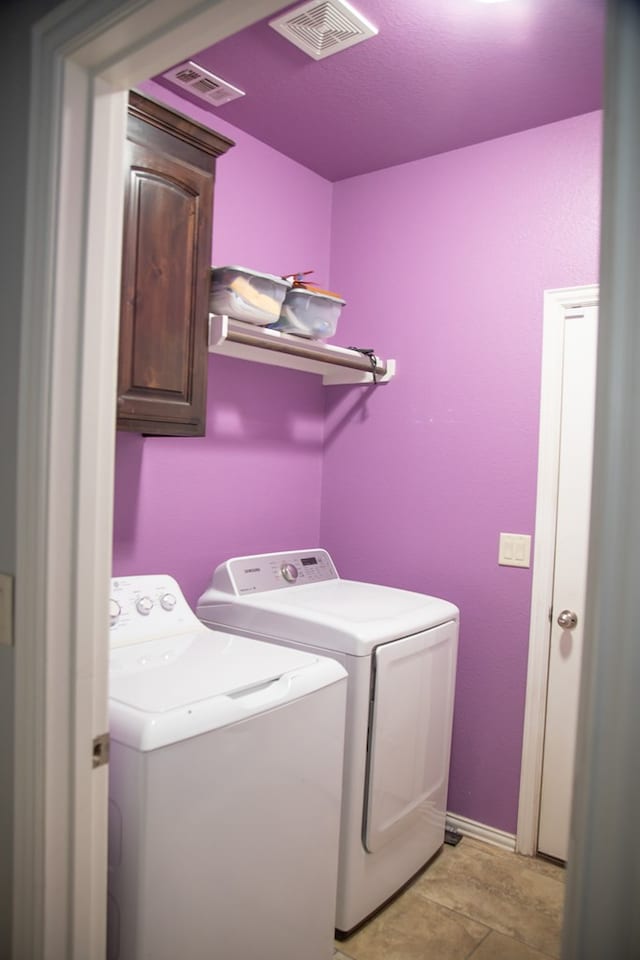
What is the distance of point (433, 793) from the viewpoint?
235cm

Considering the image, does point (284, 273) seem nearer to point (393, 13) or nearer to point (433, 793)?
point (393, 13)

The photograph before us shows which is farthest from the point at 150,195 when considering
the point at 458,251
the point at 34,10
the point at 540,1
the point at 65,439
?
the point at 458,251

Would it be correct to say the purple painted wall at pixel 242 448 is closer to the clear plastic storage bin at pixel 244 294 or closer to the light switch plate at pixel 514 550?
the clear plastic storage bin at pixel 244 294

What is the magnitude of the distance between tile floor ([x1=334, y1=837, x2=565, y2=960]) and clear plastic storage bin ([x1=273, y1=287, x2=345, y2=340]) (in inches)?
76.9

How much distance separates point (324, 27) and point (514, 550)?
5.88ft

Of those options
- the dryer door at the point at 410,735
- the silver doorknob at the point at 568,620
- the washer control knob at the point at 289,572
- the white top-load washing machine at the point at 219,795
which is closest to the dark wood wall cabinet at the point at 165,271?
the white top-load washing machine at the point at 219,795

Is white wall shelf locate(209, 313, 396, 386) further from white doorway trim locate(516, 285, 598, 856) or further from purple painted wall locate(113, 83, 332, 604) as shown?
white doorway trim locate(516, 285, 598, 856)

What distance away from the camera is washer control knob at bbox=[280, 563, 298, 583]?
2580 millimetres

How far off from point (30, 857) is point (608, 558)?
1.02m

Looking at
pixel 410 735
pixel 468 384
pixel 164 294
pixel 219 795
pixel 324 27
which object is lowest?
pixel 410 735

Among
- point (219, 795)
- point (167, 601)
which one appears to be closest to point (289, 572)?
point (167, 601)

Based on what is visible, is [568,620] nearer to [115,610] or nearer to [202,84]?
[115,610]

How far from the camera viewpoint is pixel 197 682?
159 centimetres

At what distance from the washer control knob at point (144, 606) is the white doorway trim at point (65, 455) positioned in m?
0.90
